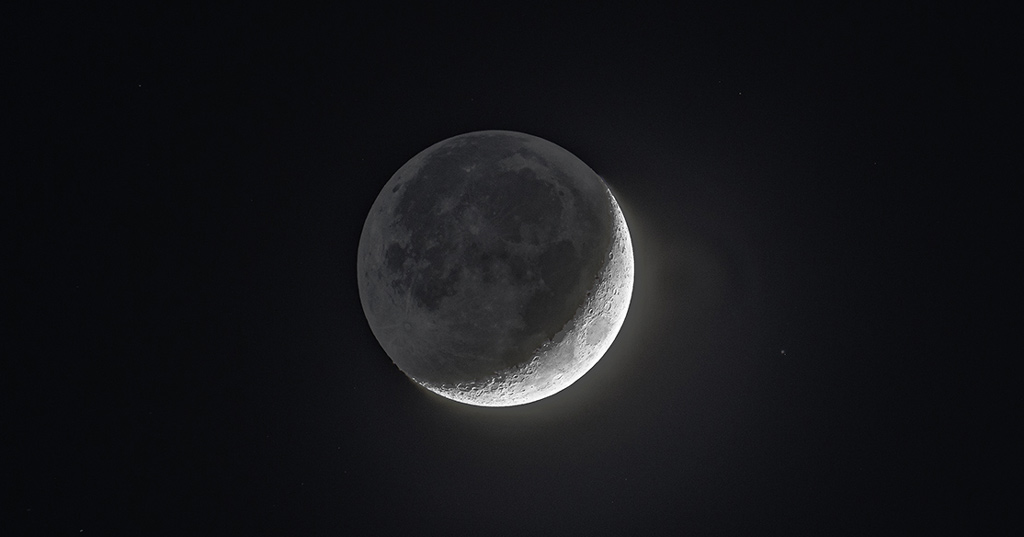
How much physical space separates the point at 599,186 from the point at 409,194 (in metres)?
0.87

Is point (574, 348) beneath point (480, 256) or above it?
beneath

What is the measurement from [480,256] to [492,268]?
0.22ft

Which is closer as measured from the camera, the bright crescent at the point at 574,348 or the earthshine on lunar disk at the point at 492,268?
the earthshine on lunar disk at the point at 492,268

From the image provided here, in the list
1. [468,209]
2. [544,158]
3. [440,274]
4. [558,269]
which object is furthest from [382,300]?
[544,158]

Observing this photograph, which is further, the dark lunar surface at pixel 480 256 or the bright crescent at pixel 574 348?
the bright crescent at pixel 574 348

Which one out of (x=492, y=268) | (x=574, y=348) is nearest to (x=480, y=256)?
(x=492, y=268)

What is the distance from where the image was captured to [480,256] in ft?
7.89

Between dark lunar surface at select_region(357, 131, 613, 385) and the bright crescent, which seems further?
the bright crescent

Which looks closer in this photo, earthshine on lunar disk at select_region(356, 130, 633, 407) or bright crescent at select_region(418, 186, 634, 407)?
earthshine on lunar disk at select_region(356, 130, 633, 407)

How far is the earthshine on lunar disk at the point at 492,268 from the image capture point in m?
2.43

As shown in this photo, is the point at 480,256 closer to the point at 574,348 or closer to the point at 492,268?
the point at 492,268

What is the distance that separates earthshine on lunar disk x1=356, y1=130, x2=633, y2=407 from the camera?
2430 millimetres

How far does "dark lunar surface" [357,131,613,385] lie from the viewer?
242cm

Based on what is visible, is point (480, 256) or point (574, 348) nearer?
point (480, 256)
